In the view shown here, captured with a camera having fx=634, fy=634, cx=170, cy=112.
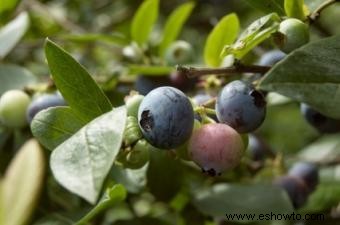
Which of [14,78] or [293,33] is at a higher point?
[293,33]

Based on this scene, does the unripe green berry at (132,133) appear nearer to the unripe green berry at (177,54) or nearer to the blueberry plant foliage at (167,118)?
the blueberry plant foliage at (167,118)

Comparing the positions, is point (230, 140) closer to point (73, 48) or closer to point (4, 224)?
point (4, 224)

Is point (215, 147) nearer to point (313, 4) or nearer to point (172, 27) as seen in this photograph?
point (313, 4)

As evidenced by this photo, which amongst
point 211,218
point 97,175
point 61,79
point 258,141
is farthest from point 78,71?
point 258,141

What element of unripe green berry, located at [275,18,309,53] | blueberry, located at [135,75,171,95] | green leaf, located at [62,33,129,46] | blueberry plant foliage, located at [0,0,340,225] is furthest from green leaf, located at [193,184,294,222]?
unripe green berry, located at [275,18,309,53]

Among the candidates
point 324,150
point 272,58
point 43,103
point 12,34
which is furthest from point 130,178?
point 324,150

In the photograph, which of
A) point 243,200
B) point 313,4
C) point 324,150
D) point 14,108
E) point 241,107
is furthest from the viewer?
point 324,150

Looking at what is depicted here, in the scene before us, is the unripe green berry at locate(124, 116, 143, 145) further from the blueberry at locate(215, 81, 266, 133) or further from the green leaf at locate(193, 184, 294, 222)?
the green leaf at locate(193, 184, 294, 222)
